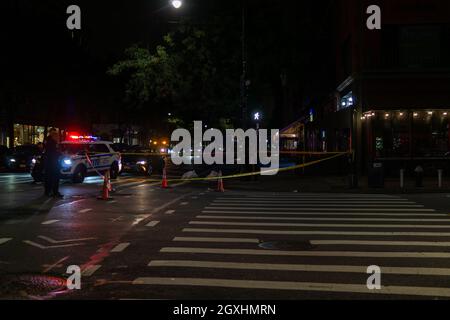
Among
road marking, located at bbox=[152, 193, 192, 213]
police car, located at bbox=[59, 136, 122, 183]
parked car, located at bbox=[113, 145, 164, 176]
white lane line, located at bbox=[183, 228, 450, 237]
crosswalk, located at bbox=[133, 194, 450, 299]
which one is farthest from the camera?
parked car, located at bbox=[113, 145, 164, 176]

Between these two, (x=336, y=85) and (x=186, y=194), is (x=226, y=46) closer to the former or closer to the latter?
(x=336, y=85)

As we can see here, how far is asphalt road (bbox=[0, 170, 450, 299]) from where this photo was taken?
7.17 meters

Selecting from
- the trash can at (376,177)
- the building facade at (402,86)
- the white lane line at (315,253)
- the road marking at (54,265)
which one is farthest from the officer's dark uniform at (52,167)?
the building facade at (402,86)

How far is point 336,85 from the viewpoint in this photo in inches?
1366

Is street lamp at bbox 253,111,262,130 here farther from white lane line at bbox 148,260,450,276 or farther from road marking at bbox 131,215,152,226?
white lane line at bbox 148,260,450,276

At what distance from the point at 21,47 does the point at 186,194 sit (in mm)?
28188

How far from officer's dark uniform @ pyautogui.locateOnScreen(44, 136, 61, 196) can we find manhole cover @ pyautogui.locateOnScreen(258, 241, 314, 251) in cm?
976

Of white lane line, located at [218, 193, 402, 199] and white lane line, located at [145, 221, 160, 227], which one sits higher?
white lane line, located at [218, 193, 402, 199]

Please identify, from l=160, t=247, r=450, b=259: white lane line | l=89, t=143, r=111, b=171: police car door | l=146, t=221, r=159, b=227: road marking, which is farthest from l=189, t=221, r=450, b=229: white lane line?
l=89, t=143, r=111, b=171: police car door

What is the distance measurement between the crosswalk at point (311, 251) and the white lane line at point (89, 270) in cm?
78

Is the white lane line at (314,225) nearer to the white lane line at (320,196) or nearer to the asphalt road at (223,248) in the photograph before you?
the asphalt road at (223,248)

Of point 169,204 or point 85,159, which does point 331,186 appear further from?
point 85,159

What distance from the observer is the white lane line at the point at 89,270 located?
7.87 m
